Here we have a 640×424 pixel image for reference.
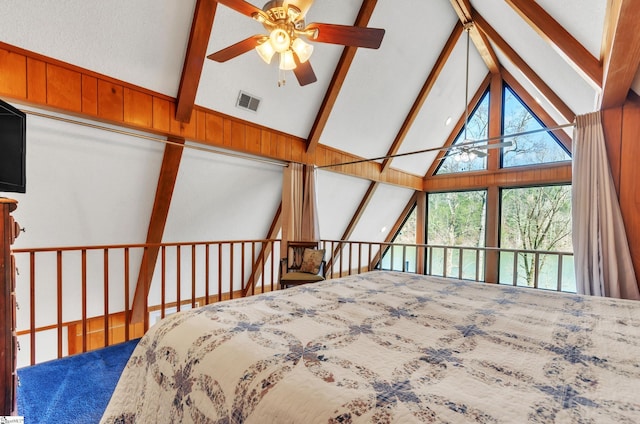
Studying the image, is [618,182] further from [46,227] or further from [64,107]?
[46,227]

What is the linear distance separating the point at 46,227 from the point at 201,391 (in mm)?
2900

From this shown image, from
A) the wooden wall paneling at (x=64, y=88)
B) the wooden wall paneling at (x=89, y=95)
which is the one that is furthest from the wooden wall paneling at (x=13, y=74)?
the wooden wall paneling at (x=89, y=95)

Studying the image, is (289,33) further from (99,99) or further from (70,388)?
(70,388)


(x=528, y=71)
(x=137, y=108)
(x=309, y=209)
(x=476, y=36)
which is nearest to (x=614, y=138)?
(x=528, y=71)

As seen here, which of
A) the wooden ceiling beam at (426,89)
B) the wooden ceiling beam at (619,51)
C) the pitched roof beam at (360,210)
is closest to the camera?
the wooden ceiling beam at (619,51)

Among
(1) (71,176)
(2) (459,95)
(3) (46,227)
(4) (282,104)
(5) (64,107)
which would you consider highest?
(2) (459,95)

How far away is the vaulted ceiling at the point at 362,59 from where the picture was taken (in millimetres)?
2186

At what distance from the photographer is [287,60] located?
222 cm

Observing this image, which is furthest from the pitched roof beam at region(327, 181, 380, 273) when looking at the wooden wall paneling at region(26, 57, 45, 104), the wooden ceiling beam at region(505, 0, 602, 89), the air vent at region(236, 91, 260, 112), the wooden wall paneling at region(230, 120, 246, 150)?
the wooden wall paneling at region(26, 57, 45, 104)

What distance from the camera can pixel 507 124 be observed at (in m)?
5.80

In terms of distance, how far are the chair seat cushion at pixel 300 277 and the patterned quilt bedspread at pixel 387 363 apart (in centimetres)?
210

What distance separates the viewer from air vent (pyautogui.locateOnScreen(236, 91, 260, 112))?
3.35 m

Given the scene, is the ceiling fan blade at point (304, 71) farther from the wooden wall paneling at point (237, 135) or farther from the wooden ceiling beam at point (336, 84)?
the wooden ceiling beam at point (336, 84)

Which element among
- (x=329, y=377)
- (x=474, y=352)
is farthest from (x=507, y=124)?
(x=329, y=377)
